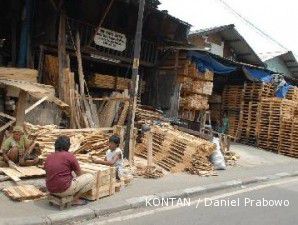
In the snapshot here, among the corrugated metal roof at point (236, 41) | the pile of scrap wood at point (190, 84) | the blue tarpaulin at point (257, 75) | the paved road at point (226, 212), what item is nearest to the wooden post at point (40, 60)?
the pile of scrap wood at point (190, 84)

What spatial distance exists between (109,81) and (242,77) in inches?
361

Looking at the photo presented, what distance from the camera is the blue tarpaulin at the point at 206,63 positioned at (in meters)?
18.9

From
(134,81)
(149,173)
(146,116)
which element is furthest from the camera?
(146,116)

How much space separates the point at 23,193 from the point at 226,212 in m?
3.86

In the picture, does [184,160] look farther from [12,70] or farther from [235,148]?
[235,148]

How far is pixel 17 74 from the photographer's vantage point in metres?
12.5

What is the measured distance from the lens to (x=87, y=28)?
626 inches

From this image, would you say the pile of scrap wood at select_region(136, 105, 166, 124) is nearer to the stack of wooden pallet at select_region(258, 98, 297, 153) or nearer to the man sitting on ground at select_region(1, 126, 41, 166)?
the man sitting on ground at select_region(1, 126, 41, 166)

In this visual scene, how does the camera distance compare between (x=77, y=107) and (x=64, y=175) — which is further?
(x=77, y=107)

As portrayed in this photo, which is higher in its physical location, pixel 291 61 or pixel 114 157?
pixel 291 61

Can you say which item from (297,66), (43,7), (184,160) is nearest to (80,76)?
(43,7)

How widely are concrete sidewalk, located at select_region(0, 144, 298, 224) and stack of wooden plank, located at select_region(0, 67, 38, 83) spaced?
494 cm

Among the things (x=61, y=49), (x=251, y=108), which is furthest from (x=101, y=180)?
(x=251, y=108)

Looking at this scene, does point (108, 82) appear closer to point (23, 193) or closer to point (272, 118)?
point (272, 118)
